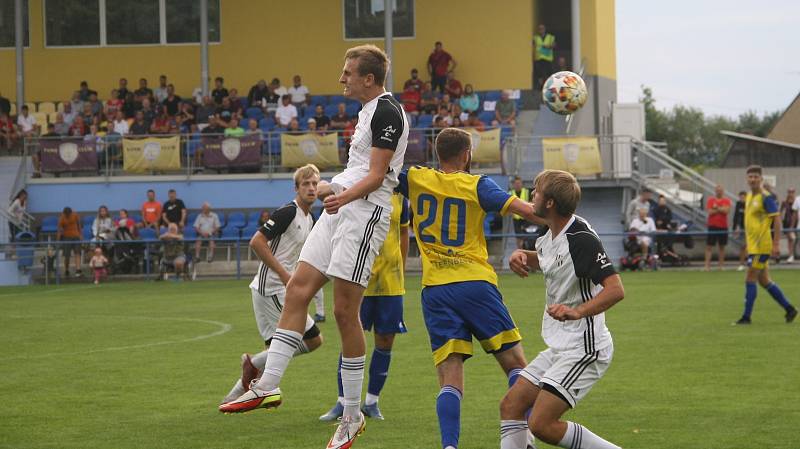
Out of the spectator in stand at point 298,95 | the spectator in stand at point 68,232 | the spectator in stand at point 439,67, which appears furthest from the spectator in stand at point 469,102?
the spectator in stand at point 68,232

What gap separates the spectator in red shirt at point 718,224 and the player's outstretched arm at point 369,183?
20.4 m

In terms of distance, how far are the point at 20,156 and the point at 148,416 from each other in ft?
76.7

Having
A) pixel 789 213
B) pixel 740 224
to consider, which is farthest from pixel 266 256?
pixel 789 213

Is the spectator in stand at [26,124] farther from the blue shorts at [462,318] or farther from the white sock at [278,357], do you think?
the blue shorts at [462,318]

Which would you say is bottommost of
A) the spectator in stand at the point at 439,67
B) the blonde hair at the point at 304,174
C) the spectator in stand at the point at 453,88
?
the blonde hair at the point at 304,174

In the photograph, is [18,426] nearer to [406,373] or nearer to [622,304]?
[406,373]

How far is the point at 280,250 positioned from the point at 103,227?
18.7 metres

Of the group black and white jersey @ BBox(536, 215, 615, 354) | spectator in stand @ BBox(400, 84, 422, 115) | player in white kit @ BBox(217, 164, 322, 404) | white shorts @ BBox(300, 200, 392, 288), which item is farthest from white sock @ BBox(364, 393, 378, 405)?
spectator in stand @ BBox(400, 84, 422, 115)

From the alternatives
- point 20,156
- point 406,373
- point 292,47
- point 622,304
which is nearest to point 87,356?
point 406,373

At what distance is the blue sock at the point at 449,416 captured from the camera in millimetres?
6266

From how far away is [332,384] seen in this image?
32.9 ft

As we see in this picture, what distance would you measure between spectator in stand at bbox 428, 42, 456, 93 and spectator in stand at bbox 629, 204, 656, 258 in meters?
7.12

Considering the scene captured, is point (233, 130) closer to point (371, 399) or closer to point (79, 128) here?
point (79, 128)

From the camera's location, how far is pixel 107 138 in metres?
28.8
